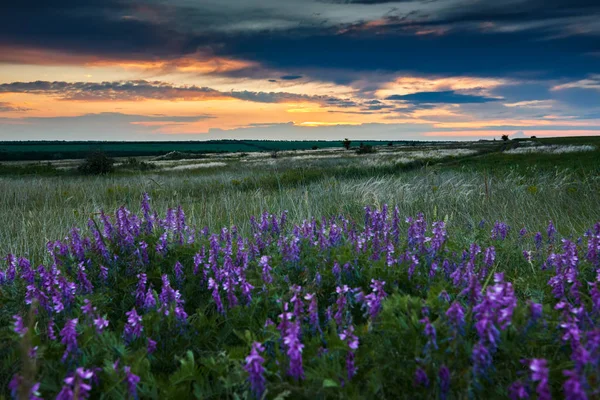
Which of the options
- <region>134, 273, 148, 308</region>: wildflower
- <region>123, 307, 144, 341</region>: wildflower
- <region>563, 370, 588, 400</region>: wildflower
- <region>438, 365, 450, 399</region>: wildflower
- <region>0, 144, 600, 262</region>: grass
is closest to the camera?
<region>563, 370, 588, 400</region>: wildflower

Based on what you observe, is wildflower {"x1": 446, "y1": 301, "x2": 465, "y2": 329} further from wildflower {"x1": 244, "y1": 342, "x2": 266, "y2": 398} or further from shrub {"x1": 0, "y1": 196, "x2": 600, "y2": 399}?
wildflower {"x1": 244, "y1": 342, "x2": 266, "y2": 398}

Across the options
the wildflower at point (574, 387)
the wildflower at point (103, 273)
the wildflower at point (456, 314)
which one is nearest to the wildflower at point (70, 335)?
the wildflower at point (103, 273)

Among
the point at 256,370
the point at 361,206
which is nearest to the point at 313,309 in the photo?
the point at 256,370

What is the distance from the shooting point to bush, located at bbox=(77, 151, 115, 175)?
103 feet

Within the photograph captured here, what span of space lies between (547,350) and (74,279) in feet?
11.9

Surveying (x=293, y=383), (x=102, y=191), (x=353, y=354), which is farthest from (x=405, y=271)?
(x=102, y=191)

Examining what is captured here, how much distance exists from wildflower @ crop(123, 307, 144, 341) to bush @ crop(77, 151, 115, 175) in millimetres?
31536

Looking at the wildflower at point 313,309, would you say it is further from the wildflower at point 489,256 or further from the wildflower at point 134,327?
the wildflower at point 489,256

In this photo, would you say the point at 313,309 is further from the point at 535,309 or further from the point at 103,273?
the point at 103,273

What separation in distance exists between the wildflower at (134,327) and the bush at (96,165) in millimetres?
31536

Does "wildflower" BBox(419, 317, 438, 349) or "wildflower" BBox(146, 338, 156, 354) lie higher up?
"wildflower" BBox(419, 317, 438, 349)

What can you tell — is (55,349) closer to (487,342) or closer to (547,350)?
(487,342)

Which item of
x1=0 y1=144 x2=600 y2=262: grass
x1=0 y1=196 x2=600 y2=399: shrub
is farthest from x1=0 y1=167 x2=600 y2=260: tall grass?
x1=0 y1=196 x2=600 y2=399: shrub

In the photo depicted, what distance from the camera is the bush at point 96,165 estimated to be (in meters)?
31.5
